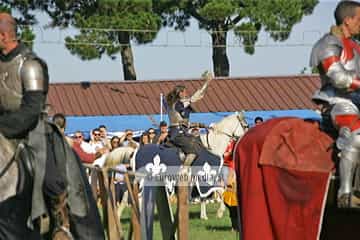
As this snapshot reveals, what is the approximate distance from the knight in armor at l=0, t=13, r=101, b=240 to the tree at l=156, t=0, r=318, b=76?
32.9 metres

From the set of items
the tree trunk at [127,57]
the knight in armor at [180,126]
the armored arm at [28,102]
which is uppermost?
the armored arm at [28,102]

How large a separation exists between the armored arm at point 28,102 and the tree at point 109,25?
31432 millimetres

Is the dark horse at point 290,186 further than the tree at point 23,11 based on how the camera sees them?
No

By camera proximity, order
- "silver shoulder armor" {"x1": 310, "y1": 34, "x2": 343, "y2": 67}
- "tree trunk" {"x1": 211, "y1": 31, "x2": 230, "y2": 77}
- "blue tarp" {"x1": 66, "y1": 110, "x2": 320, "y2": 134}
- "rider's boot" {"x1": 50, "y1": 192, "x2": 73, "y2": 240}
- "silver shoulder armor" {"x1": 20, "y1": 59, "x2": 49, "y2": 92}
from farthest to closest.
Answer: "tree trunk" {"x1": 211, "y1": 31, "x2": 230, "y2": 77} < "blue tarp" {"x1": 66, "y1": 110, "x2": 320, "y2": 134} < "rider's boot" {"x1": 50, "y1": 192, "x2": 73, "y2": 240} < "silver shoulder armor" {"x1": 20, "y1": 59, "x2": 49, "y2": 92} < "silver shoulder armor" {"x1": 310, "y1": 34, "x2": 343, "y2": 67}

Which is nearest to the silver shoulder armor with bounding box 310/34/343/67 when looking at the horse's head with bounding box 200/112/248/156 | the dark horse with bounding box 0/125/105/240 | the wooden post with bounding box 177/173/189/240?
the wooden post with bounding box 177/173/189/240

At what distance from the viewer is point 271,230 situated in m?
9.03

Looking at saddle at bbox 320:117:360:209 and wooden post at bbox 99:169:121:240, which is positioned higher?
saddle at bbox 320:117:360:209

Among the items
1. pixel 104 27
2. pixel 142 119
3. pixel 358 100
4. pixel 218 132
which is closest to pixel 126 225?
pixel 218 132

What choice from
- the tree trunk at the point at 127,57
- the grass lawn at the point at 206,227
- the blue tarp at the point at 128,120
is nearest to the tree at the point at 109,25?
the tree trunk at the point at 127,57

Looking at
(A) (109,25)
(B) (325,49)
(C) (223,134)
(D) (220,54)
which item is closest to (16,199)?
(B) (325,49)

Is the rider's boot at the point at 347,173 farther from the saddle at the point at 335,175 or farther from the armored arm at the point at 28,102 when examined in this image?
the armored arm at the point at 28,102

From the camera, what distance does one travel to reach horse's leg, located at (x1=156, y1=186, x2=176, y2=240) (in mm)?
10805

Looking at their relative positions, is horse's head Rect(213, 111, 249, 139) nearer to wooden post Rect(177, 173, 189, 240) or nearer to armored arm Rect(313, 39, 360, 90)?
wooden post Rect(177, 173, 189, 240)

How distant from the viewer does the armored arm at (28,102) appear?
877cm
